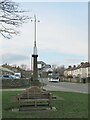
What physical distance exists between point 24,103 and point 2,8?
21.3ft

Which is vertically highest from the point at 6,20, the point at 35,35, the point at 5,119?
the point at 35,35

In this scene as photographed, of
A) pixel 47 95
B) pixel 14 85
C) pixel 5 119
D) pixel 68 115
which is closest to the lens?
pixel 5 119

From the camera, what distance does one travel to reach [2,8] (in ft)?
37.5

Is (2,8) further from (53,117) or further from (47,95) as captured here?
(47,95)

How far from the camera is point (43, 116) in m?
13.5

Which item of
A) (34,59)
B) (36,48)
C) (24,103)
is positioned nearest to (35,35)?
(36,48)

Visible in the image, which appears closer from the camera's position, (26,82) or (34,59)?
(34,59)

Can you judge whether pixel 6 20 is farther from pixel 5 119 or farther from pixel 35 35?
pixel 35 35

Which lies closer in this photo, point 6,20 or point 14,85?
point 6,20

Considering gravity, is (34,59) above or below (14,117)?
above

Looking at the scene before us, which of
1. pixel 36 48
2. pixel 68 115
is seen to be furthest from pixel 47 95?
pixel 36 48

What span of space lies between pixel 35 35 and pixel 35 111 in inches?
717

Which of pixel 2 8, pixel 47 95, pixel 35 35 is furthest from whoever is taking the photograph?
pixel 35 35

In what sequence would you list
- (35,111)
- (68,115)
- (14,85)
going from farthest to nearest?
(14,85) < (35,111) < (68,115)
